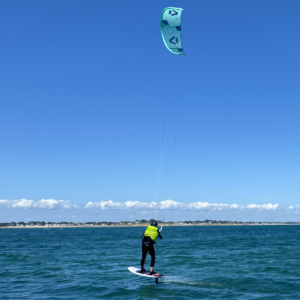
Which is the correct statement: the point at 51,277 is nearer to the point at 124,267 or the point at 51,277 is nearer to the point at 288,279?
the point at 124,267

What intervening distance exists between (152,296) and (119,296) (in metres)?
1.31

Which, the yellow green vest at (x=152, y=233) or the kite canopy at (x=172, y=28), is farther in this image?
the kite canopy at (x=172, y=28)

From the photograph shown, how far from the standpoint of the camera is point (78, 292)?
14.3m

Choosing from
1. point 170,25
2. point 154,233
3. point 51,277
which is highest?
point 170,25

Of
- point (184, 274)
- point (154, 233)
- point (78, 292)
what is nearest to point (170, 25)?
point (154, 233)

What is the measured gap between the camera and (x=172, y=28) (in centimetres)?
2172

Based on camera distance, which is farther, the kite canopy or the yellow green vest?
the kite canopy

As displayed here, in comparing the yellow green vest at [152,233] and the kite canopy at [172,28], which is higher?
the kite canopy at [172,28]

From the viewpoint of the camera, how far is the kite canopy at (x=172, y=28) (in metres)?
21.6

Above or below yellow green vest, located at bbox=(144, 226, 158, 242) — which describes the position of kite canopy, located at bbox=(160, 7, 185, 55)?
above

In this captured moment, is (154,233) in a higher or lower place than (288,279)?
higher

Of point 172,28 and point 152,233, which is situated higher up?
point 172,28

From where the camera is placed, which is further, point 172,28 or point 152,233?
point 172,28

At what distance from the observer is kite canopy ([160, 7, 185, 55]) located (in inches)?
850
